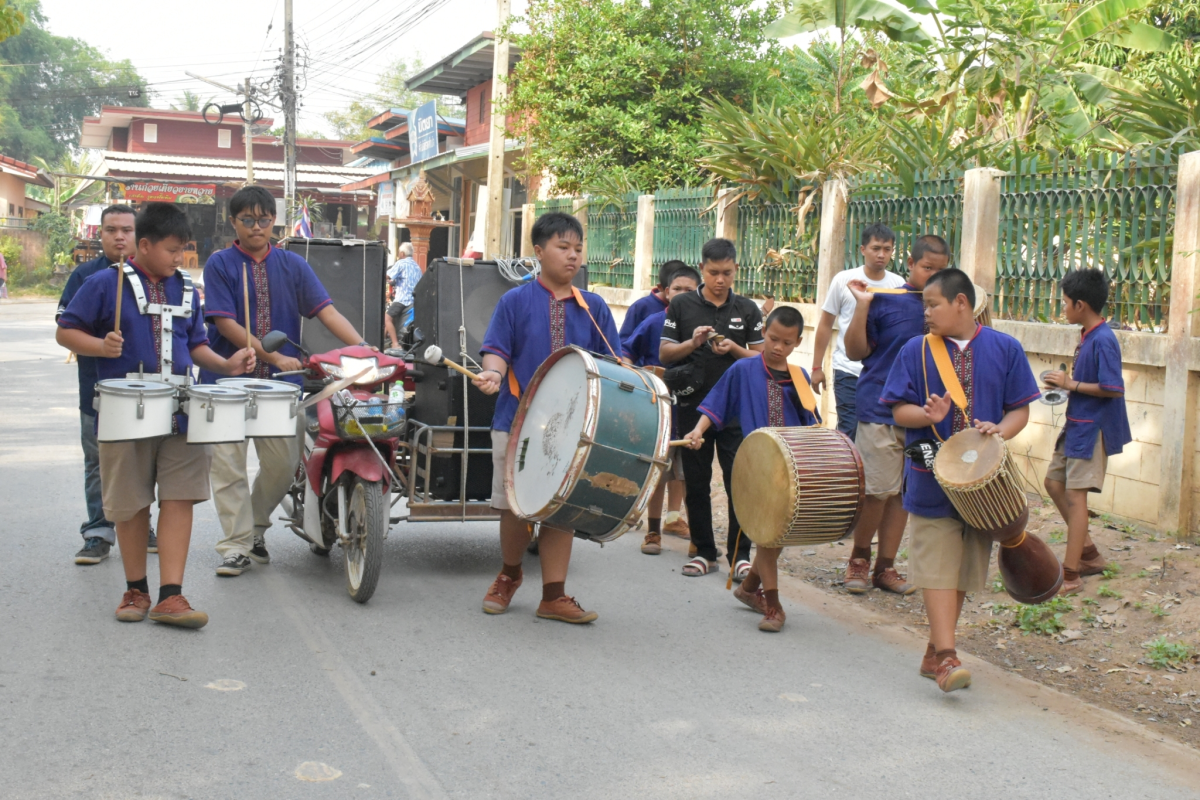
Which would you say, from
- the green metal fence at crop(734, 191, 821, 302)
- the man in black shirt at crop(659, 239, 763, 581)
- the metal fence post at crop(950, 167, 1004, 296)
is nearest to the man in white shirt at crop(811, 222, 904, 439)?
the man in black shirt at crop(659, 239, 763, 581)

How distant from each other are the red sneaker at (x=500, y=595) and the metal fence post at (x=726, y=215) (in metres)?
6.95

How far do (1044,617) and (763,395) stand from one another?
6.14ft

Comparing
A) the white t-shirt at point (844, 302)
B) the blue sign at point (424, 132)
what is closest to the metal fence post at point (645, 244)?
the white t-shirt at point (844, 302)

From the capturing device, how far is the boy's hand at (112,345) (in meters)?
5.23

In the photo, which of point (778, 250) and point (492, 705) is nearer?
point (492, 705)

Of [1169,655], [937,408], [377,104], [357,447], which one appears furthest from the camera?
[377,104]

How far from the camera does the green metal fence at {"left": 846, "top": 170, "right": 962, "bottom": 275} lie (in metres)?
9.02

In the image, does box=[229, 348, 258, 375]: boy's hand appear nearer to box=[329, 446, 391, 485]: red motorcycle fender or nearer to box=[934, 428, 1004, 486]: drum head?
box=[329, 446, 391, 485]: red motorcycle fender

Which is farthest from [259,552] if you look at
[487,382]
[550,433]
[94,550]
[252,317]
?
[550,433]

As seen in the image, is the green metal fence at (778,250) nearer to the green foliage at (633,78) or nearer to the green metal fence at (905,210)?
the green metal fence at (905,210)

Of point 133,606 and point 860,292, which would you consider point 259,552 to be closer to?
point 133,606

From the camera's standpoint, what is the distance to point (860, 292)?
6398mm

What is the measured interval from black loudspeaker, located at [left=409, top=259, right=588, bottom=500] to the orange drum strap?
1684 mm

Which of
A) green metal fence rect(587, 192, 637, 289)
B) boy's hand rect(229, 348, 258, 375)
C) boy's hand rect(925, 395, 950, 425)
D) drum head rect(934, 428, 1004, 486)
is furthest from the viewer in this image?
green metal fence rect(587, 192, 637, 289)
